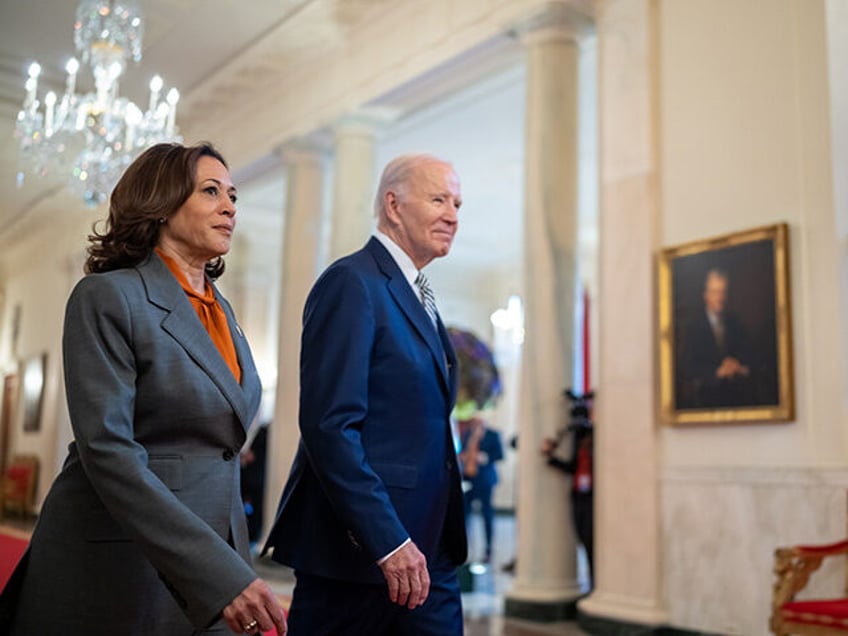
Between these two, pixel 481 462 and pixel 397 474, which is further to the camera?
pixel 481 462

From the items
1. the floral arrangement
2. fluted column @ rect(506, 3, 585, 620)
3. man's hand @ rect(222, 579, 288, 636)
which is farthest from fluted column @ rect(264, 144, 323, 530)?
man's hand @ rect(222, 579, 288, 636)

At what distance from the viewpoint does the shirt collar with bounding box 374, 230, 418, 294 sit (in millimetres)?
2412

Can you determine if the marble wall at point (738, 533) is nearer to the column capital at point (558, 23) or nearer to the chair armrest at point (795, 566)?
the chair armrest at point (795, 566)

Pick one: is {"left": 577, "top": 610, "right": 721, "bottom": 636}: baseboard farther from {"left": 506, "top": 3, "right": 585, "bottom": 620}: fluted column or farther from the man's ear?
the man's ear

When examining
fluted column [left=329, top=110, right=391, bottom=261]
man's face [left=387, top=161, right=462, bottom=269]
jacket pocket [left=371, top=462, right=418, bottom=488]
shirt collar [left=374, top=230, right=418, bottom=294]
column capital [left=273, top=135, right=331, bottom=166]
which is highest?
column capital [left=273, top=135, right=331, bottom=166]

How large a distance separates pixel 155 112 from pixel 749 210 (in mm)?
5712

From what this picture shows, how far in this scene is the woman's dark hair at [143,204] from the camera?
187cm

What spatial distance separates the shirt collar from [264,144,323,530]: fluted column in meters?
7.80

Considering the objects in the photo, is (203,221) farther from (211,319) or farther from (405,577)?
(405,577)

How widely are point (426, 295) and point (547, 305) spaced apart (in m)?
4.71

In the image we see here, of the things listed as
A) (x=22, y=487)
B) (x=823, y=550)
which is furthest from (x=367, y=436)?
(x=22, y=487)

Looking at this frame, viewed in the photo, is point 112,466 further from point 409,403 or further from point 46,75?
point 46,75

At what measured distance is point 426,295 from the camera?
2.47m

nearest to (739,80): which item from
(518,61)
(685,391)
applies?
(685,391)
